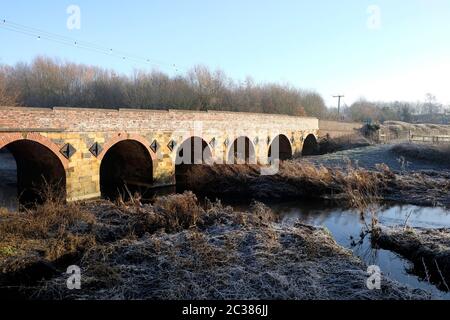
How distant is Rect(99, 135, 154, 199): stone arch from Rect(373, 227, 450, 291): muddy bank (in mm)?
9957

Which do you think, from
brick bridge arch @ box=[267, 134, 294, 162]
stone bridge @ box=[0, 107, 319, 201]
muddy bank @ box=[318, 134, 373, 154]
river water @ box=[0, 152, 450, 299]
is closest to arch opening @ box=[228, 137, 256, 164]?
stone bridge @ box=[0, 107, 319, 201]

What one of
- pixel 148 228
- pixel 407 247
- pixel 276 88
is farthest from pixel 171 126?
pixel 276 88

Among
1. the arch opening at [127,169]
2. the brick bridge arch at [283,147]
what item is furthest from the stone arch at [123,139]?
the brick bridge arch at [283,147]

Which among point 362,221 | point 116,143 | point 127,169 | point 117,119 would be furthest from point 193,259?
point 127,169

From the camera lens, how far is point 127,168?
1736 centimetres

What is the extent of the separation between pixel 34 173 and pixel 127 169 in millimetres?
4219

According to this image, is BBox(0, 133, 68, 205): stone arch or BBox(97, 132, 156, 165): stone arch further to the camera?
BBox(97, 132, 156, 165): stone arch

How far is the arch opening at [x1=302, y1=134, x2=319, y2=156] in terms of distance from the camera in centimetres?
3175

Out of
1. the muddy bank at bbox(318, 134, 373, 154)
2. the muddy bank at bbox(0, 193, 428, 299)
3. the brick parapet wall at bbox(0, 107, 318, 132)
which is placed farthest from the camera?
the muddy bank at bbox(318, 134, 373, 154)

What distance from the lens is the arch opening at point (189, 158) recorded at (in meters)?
17.7

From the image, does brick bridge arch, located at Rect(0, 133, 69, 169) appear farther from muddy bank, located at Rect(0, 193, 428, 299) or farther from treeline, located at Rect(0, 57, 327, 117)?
treeline, located at Rect(0, 57, 327, 117)

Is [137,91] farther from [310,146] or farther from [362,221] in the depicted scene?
[362,221]
